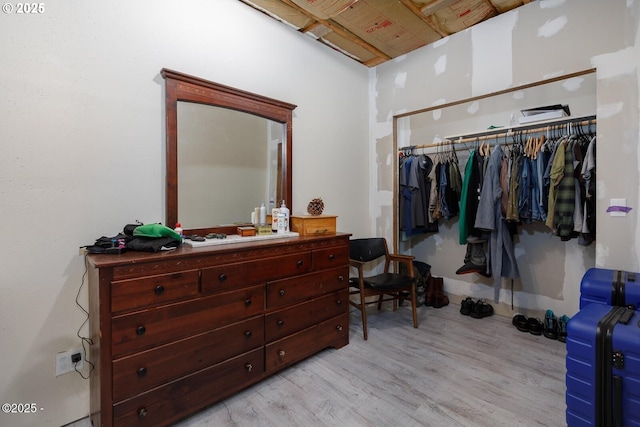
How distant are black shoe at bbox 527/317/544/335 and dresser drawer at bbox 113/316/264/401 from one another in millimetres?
2330

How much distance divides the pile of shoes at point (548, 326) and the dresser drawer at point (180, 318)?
2.36 meters

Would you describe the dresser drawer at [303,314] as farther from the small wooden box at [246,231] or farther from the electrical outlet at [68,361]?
the electrical outlet at [68,361]

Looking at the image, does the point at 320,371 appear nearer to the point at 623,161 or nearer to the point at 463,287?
the point at 463,287

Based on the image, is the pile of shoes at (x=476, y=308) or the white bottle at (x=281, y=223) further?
the pile of shoes at (x=476, y=308)

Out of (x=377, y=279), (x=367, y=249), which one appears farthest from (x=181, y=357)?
(x=367, y=249)

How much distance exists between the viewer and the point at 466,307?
309 centimetres

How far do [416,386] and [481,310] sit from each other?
1486mm

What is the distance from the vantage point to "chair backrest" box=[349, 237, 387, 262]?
298 centimetres

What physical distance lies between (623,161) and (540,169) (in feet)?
1.89

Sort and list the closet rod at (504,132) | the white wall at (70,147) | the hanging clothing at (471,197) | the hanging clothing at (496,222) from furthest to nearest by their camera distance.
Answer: the hanging clothing at (471,197) → the hanging clothing at (496,222) → the closet rod at (504,132) → the white wall at (70,147)

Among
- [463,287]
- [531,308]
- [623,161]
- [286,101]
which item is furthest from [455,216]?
[286,101]

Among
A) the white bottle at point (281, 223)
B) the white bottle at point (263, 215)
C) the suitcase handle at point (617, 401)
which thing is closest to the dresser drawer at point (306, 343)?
the white bottle at point (281, 223)

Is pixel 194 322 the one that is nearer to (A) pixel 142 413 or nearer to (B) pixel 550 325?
(A) pixel 142 413

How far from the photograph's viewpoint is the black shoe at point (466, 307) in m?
3.07
